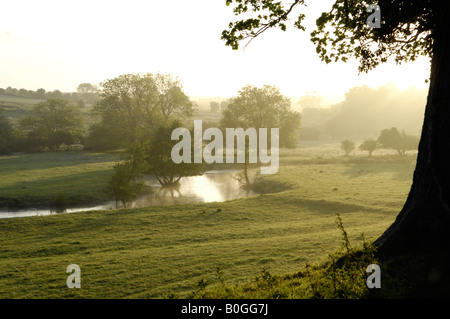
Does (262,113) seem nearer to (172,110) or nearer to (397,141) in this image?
(172,110)

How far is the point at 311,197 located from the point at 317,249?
18062mm

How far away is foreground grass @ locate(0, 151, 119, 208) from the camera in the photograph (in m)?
38.4

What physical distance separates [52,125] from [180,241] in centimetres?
8504

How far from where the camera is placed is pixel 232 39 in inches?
394

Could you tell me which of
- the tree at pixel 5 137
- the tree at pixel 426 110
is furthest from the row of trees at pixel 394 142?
the tree at pixel 5 137

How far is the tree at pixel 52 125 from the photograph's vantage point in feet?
286

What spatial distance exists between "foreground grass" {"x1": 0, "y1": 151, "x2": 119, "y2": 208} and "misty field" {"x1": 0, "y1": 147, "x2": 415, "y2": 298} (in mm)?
13026

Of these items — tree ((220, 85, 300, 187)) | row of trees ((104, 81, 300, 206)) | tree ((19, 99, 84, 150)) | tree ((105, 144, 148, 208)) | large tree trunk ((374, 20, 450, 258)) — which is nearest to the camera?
large tree trunk ((374, 20, 450, 258))

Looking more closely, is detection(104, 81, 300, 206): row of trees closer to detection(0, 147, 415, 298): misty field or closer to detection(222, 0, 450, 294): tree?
detection(0, 147, 415, 298): misty field

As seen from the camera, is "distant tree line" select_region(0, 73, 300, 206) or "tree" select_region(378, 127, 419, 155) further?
"tree" select_region(378, 127, 419, 155)

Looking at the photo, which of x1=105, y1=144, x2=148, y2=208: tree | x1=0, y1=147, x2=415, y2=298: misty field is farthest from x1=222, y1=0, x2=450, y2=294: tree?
x1=105, y1=144, x2=148, y2=208: tree

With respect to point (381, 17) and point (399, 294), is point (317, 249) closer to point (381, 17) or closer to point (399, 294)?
point (399, 294)

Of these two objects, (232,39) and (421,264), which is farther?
(232,39)
